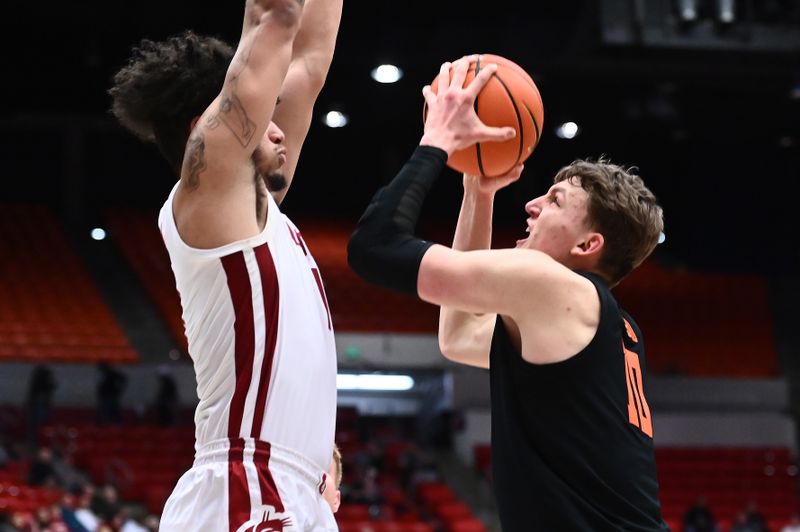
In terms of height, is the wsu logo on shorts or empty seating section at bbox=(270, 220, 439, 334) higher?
the wsu logo on shorts

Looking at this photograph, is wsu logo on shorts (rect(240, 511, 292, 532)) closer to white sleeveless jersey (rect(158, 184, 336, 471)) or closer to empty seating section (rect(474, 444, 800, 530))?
white sleeveless jersey (rect(158, 184, 336, 471))

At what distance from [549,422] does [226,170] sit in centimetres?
91

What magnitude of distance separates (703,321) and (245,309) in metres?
18.6

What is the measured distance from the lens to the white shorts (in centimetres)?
256

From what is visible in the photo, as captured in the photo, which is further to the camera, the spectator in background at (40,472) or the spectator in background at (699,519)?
the spectator in background at (699,519)

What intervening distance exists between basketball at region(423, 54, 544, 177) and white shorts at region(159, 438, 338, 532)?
868mm

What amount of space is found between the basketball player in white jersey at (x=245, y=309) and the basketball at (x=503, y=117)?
500 millimetres

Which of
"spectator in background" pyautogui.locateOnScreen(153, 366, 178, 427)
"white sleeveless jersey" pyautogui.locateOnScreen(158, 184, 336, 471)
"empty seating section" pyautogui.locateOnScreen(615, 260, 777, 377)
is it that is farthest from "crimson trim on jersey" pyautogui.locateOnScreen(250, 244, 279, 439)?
"empty seating section" pyautogui.locateOnScreen(615, 260, 777, 377)

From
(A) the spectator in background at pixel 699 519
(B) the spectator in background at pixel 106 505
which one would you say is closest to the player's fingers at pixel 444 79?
(B) the spectator in background at pixel 106 505

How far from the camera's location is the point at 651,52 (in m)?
13.8

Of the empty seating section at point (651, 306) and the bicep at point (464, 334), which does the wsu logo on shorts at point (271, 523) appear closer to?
the bicep at point (464, 334)

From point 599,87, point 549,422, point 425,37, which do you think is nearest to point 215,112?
point 549,422

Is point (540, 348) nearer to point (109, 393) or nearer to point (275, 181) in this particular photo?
point (275, 181)

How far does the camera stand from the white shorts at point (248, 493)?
8.39 ft
